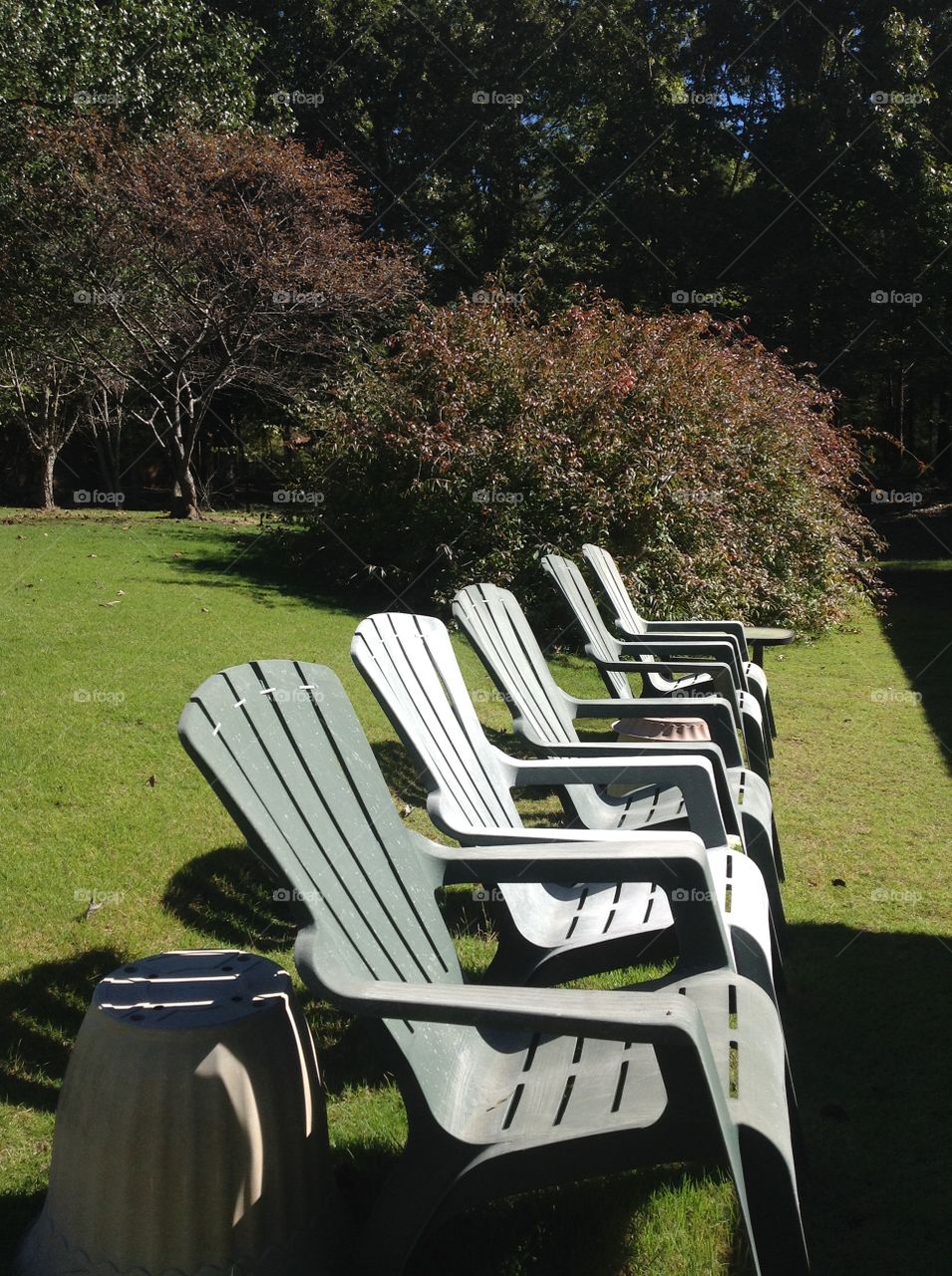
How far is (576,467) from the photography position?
9898 millimetres

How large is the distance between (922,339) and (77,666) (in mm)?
20327

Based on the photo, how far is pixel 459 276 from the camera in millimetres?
25500

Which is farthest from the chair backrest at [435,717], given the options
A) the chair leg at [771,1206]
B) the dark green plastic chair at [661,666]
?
the dark green plastic chair at [661,666]

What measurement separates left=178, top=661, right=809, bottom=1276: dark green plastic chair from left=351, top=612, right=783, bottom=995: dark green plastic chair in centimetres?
26

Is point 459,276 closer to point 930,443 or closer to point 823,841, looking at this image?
point 930,443

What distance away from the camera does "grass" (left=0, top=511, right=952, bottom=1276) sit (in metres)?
2.47

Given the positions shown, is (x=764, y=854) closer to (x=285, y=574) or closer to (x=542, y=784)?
(x=542, y=784)

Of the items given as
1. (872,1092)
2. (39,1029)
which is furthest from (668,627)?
(39,1029)

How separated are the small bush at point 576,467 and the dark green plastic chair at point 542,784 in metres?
6.49

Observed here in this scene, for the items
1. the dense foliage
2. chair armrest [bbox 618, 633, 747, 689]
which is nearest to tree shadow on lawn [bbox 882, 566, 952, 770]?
chair armrest [bbox 618, 633, 747, 689]

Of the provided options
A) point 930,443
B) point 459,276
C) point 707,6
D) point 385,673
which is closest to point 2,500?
point 459,276

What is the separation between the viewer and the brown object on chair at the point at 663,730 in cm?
521

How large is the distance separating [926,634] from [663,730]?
24.2 ft

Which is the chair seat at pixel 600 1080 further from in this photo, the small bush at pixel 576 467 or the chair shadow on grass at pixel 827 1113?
the small bush at pixel 576 467
